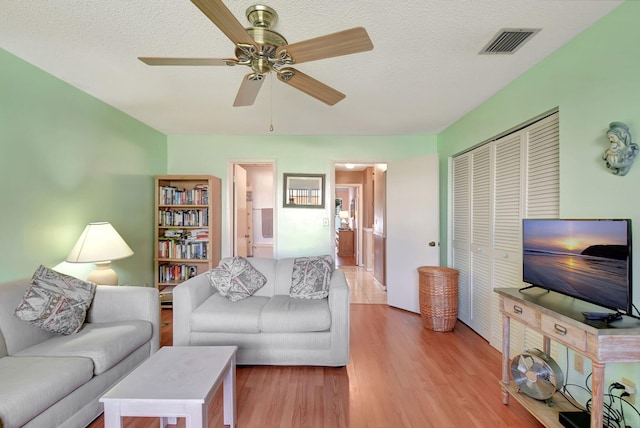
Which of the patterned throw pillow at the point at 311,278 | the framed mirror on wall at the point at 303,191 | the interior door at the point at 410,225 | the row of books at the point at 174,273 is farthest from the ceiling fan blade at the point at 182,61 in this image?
the row of books at the point at 174,273

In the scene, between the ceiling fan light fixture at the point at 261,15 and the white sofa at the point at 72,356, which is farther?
the ceiling fan light fixture at the point at 261,15

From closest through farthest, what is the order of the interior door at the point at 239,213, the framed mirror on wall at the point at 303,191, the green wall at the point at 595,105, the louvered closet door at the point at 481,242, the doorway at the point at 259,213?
the green wall at the point at 595,105 → the louvered closet door at the point at 481,242 → the framed mirror on wall at the point at 303,191 → the interior door at the point at 239,213 → the doorway at the point at 259,213

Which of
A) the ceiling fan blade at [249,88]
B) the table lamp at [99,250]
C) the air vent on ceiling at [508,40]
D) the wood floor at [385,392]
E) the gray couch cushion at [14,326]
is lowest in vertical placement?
the wood floor at [385,392]

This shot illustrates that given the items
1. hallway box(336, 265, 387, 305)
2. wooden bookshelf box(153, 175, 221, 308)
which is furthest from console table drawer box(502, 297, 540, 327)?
wooden bookshelf box(153, 175, 221, 308)

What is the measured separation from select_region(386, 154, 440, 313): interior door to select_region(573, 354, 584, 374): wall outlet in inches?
68.3

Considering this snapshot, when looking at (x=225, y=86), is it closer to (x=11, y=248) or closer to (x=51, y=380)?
(x=11, y=248)

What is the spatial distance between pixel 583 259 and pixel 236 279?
98.4 inches

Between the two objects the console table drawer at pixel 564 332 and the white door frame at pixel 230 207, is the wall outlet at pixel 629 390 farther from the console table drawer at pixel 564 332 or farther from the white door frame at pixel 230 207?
the white door frame at pixel 230 207

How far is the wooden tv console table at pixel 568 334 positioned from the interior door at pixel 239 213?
11.2 ft

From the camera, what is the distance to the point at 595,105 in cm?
163

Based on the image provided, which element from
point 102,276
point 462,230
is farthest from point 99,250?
point 462,230

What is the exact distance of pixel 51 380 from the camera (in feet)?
4.55

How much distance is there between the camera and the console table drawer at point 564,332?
50.6 inches

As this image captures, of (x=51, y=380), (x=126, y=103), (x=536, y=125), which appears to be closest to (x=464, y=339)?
(x=536, y=125)
